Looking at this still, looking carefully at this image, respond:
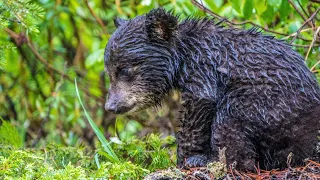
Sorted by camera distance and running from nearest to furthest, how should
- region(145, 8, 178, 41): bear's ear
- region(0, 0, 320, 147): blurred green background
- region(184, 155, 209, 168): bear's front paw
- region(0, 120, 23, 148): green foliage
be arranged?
1. region(184, 155, 209, 168): bear's front paw
2. region(145, 8, 178, 41): bear's ear
3. region(0, 120, 23, 148): green foliage
4. region(0, 0, 320, 147): blurred green background

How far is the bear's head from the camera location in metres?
4.38

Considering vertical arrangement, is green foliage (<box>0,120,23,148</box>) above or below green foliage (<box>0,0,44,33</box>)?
below

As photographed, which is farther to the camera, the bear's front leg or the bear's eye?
the bear's eye

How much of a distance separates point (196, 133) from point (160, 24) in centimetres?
81

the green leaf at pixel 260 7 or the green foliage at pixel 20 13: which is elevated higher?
the green leaf at pixel 260 7

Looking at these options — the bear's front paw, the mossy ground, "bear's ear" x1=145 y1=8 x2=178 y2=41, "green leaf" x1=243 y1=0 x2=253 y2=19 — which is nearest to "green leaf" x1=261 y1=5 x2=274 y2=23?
"green leaf" x1=243 y1=0 x2=253 y2=19

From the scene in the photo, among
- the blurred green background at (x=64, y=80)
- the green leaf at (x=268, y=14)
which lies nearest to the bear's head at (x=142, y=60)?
the green leaf at (x=268, y=14)

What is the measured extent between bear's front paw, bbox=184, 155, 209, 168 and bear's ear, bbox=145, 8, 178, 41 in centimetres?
87

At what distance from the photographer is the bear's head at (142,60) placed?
4383 millimetres

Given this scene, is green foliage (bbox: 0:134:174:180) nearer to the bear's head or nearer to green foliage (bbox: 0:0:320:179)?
the bear's head

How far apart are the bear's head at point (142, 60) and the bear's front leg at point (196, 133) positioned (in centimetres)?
33

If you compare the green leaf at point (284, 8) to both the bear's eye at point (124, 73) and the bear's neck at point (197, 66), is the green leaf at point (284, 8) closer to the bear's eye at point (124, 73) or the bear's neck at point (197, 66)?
the bear's neck at point (197, 66)

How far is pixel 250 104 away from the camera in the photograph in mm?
4008

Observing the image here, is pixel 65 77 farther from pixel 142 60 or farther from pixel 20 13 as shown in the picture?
pixel 142 60
